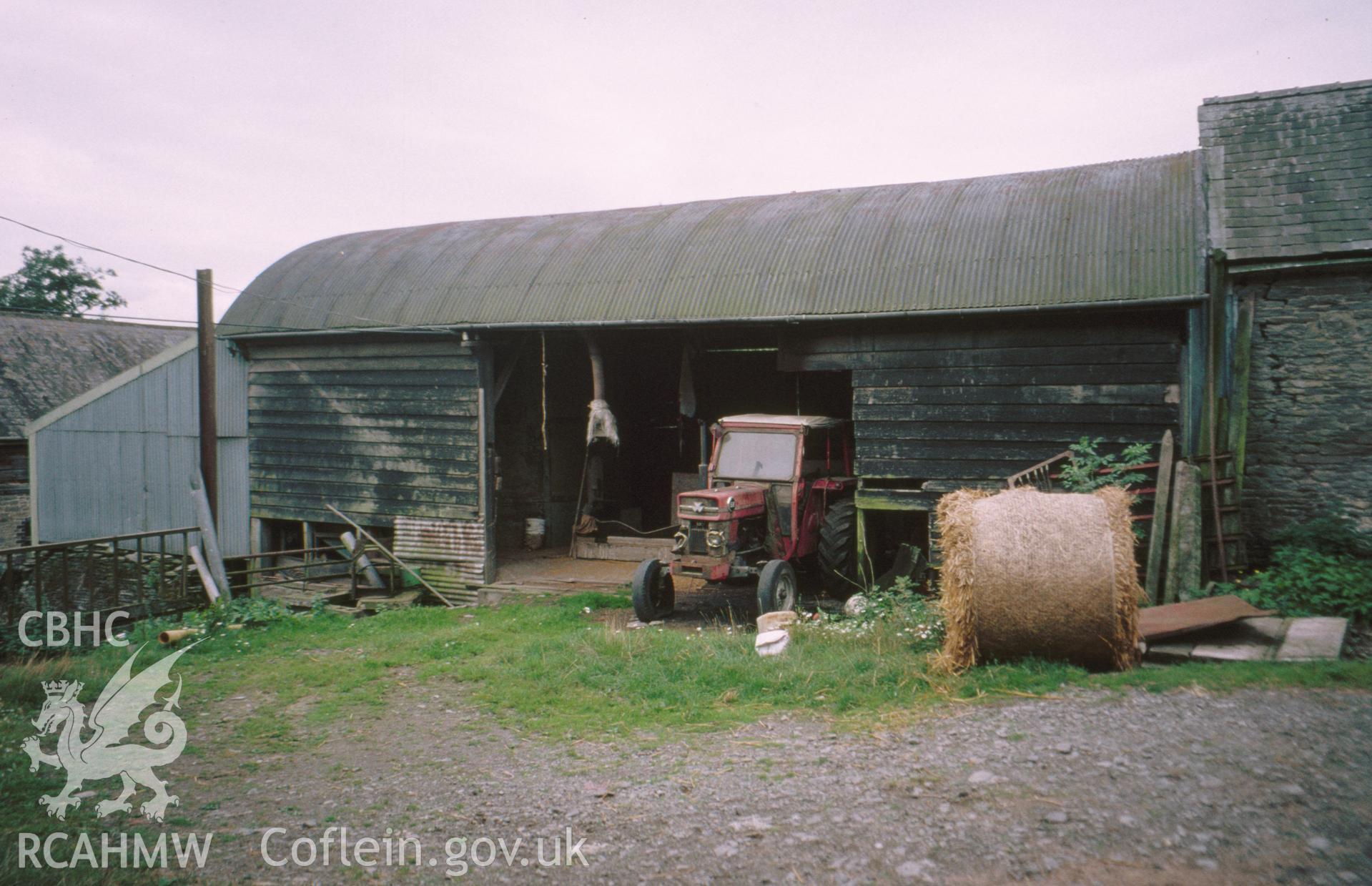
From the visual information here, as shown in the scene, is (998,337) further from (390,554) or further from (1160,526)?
(390,554)

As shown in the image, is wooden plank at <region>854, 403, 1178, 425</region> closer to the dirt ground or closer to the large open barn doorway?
the large open barn doorway

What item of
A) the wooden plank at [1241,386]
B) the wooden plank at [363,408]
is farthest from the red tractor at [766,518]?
the wooden plank at [363,408]

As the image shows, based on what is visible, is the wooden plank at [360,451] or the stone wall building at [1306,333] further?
the wooden plank at [360,451]

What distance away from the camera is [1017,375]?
9.59 metres

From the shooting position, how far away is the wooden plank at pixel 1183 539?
770 centimetres

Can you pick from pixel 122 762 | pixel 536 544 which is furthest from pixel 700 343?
pixel 122 762

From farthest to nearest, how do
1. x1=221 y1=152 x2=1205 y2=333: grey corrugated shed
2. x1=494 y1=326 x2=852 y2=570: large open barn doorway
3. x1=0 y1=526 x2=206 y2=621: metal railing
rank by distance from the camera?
1. x1=494 y1=326 x2=852 y2=570: large open barn doorway
2. x1=221 y1=152 x2=1205 y2=333: grey corrugated shed
3. x1=0 y1=526 x2=206 y2=621: metal railing

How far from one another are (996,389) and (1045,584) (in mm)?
4289

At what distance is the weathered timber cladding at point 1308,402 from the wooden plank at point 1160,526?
66.8 inches

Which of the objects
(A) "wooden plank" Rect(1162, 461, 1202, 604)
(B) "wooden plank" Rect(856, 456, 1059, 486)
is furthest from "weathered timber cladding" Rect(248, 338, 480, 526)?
(A) "wooden plank" Rect(1162, 461, 1202, 604)

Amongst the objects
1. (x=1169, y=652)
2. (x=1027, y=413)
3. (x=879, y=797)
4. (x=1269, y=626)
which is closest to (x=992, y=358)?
(x=1027, y=413)

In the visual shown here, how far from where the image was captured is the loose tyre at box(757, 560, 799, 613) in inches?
342

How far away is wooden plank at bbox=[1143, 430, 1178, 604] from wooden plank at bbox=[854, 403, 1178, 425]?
850 mm

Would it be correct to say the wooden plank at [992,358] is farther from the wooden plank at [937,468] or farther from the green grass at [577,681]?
the green grass at [577,681]
